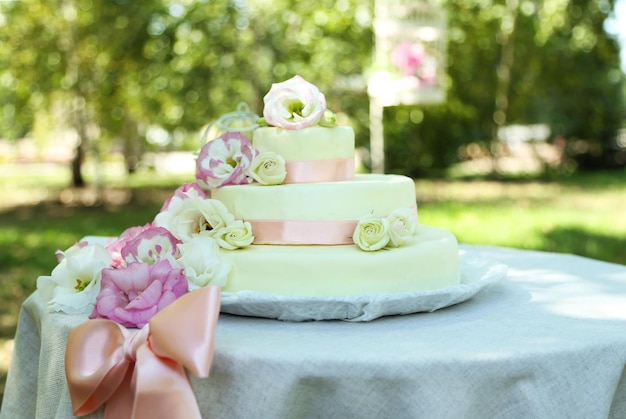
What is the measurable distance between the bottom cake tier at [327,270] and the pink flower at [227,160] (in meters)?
0.23

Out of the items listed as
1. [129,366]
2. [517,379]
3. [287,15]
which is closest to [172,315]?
[129,366]

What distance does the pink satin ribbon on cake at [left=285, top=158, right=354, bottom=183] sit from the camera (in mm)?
2076

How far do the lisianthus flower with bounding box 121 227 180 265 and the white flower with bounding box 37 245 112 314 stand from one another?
0.08 metres

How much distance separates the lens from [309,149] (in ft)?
6.83

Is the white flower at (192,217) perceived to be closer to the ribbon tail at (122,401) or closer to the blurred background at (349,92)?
the ribbon tail at (122,401)

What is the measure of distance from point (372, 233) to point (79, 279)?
731 millimetres

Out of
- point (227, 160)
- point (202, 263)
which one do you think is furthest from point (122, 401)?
point (227, 160)

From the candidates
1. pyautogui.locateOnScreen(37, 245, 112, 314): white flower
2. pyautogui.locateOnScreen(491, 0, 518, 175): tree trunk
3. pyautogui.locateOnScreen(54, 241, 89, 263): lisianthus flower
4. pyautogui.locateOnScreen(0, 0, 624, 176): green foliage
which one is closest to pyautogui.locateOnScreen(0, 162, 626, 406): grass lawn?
pyautogui.locateOnScreen(491, 0, 518, 175): tree trunk

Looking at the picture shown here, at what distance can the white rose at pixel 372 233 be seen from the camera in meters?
1.87

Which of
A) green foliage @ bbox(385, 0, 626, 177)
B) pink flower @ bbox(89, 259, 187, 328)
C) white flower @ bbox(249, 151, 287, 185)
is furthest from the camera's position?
green foliage @ bbox(385, 0, 626, 177)

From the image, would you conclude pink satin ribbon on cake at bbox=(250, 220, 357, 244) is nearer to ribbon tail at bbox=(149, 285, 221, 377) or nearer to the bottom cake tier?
the bottom cake tier

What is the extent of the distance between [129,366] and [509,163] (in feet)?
69.7

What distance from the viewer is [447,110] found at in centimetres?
1572

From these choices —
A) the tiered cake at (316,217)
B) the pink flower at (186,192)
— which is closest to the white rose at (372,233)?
the tiered cake at (316,217)
